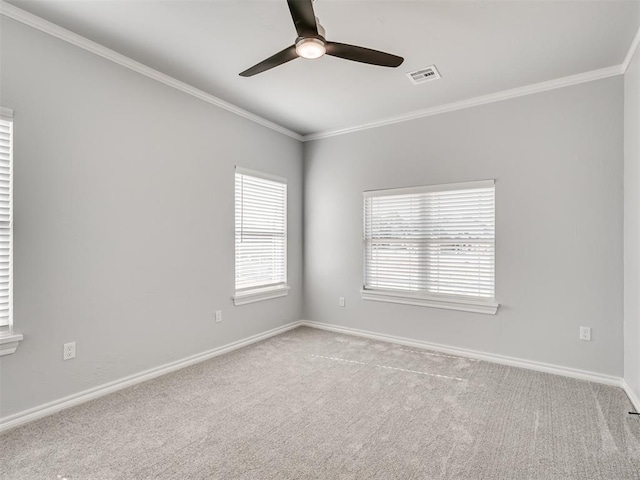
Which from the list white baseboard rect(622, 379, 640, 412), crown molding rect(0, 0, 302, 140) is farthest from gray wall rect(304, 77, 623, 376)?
crown molding rect(0, 0, 302, 140)

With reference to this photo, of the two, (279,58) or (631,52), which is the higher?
(631,52)

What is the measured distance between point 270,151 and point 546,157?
9.78 feet

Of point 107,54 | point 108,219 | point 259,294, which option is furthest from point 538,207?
point 107,54

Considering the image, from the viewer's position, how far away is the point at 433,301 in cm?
389

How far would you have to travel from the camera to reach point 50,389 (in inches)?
96.7

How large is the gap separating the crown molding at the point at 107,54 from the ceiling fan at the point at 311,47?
125 cm

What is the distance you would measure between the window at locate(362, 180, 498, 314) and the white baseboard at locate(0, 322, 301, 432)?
1.85 meters

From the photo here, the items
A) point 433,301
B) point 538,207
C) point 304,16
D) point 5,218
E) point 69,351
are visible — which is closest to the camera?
point 304,16

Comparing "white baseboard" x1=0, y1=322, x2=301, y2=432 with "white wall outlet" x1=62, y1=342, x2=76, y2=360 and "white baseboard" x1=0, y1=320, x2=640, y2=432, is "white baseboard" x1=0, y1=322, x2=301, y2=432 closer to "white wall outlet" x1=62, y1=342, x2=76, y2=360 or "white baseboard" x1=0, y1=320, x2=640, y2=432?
"white baseboard" x1=0, y1=320, x2=640, y2=432

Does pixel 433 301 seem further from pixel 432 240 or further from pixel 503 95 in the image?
pixel 503 95

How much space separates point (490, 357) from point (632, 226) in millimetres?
1697

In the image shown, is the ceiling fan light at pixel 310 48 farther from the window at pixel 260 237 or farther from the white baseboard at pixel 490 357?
the white baseboard at pixel 490 357

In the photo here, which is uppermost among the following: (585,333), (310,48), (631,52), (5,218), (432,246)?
(631,52)

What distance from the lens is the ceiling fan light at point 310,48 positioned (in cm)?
197
